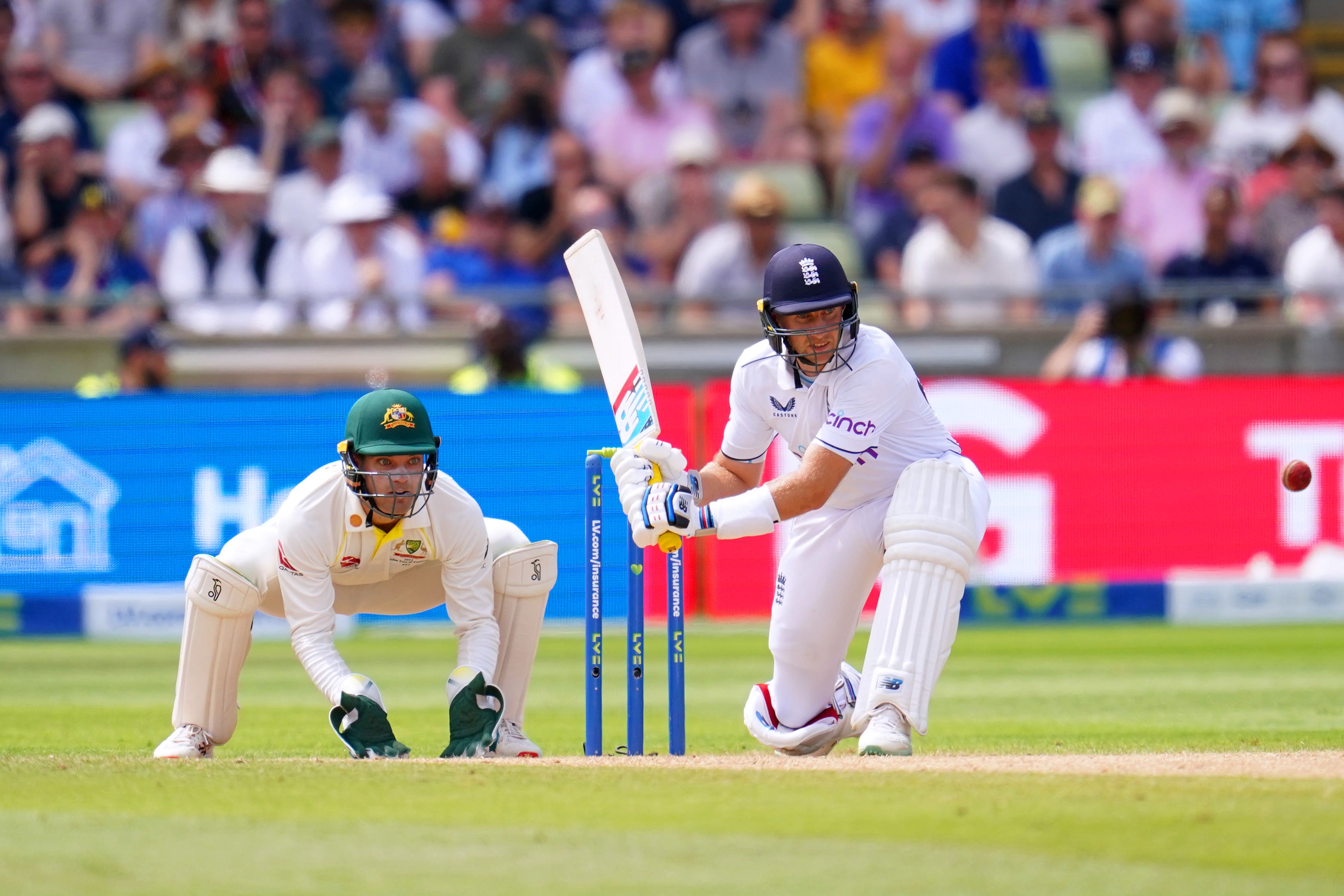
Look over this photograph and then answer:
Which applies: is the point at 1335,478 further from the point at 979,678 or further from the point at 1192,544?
the point at 979,678

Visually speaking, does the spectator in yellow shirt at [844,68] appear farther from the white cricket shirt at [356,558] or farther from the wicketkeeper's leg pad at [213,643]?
the wicketkeeper's leg pad at [213,643]

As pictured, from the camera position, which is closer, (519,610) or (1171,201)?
(519,610)

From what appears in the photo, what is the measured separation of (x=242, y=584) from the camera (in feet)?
20.2

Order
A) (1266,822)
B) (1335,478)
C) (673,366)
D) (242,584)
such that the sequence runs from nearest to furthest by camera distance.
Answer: (1266,822)
(242,584)
(1335,478)
(673,366)

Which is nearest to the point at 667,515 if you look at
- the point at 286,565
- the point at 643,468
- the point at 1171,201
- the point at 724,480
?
the point at 643,468

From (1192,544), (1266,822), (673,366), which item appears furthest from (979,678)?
(1266,822)

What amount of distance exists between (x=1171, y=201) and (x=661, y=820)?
438 inches

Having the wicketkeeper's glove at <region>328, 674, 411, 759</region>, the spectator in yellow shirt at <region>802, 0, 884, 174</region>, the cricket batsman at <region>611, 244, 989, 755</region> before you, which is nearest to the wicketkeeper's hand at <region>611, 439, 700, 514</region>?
the cricket batsman at <region>611, 244, 989, 755</region>

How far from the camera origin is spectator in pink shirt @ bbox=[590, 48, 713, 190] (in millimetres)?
14938

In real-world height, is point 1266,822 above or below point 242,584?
below

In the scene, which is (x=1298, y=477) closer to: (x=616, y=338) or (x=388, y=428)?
(x=616, y=338)

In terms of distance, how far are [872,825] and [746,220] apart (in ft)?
29.6

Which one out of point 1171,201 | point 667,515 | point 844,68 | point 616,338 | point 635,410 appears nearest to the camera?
point 667,515

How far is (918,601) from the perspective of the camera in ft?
19.7
